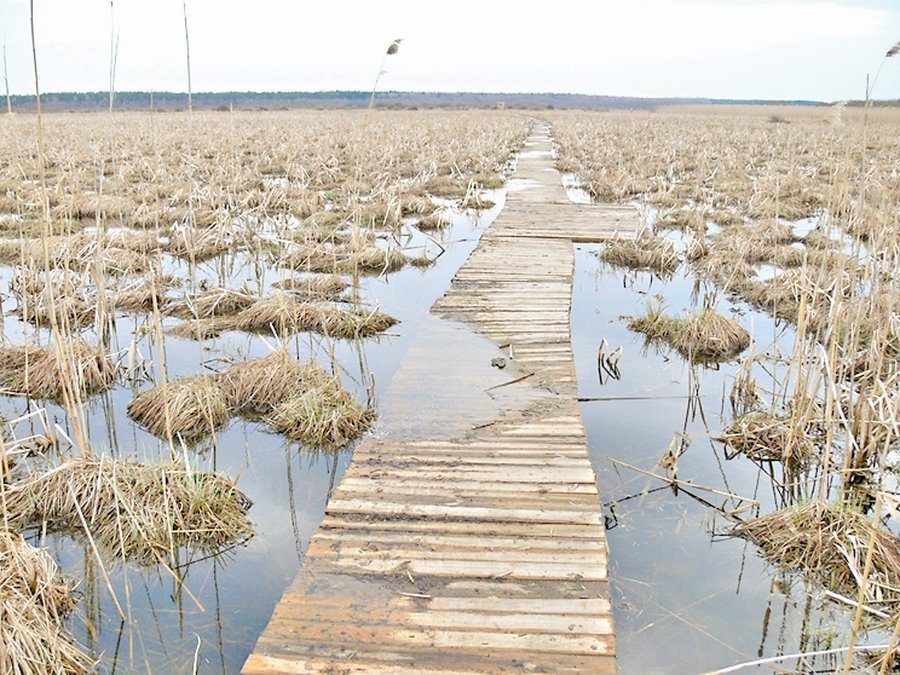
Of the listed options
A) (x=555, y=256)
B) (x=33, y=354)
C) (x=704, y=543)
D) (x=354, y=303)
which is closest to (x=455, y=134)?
(x=555, y=256)

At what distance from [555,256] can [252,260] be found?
13.3ft

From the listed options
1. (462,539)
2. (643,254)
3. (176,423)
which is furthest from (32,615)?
(643,254)

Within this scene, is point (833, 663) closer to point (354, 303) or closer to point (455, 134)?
point (354, 303)

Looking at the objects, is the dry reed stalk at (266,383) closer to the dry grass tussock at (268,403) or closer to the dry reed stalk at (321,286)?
the dry grass tussock at (268,403)

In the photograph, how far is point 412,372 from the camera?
6.30 m

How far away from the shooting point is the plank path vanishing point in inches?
121

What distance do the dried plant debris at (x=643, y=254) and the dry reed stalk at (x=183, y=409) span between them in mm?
6714

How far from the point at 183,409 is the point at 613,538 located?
329 cm

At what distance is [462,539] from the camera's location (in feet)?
12.6

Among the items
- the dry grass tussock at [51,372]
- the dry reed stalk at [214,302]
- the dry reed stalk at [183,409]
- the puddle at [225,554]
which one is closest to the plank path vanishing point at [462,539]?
the puddle at [225,554]

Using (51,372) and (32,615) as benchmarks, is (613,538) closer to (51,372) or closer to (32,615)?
(32,615)

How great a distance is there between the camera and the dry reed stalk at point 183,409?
5738mm

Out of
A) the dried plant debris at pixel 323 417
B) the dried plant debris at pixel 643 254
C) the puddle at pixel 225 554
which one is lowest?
the puddle at pixel 225 554

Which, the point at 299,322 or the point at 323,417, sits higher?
the point at 299,322
